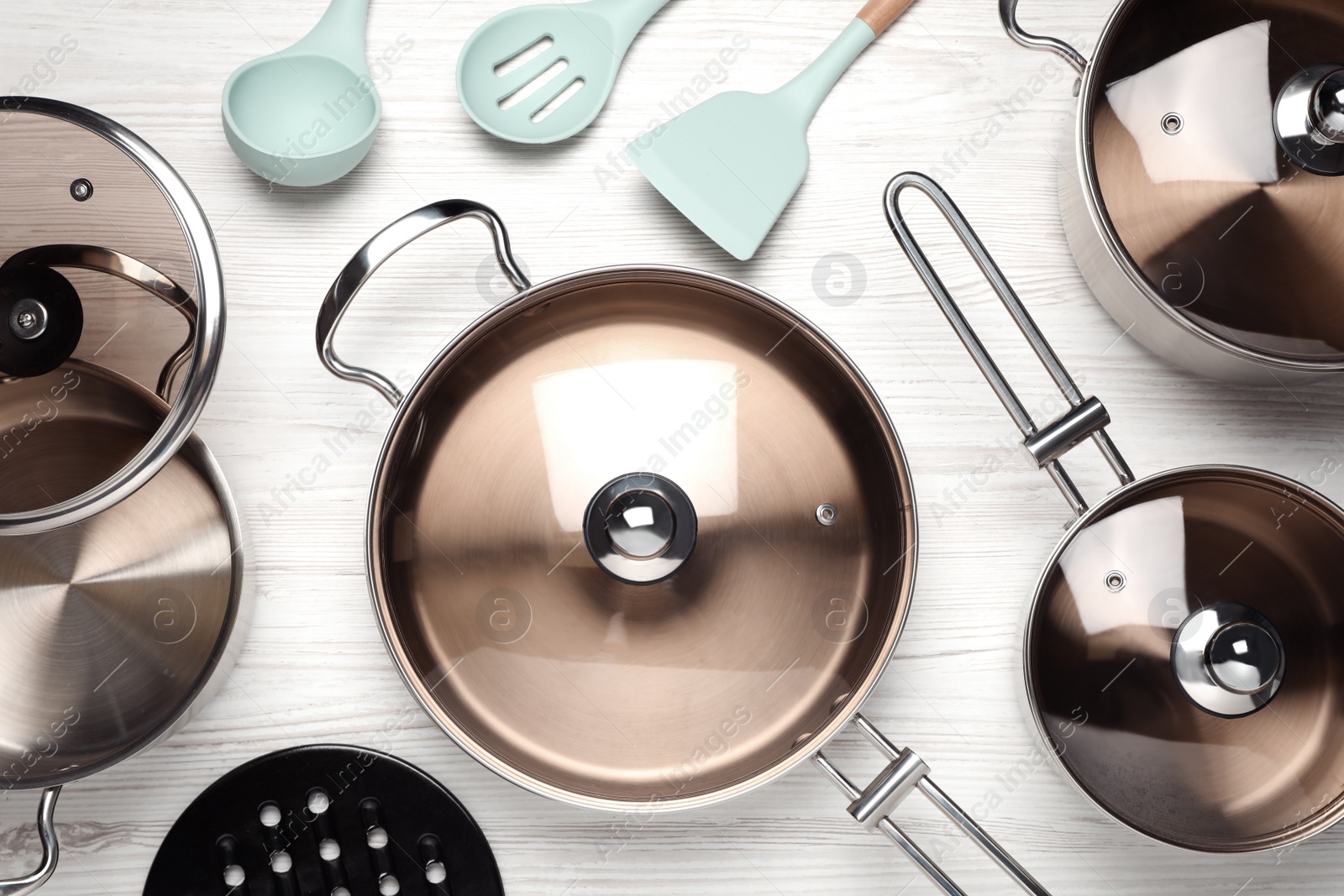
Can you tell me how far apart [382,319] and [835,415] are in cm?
37

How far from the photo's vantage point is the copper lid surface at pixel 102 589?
0.62m

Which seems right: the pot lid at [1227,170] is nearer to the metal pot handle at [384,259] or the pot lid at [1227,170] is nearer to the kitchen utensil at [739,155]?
the kitchen utensil at [739,155]

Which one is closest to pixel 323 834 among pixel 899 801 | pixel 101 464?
pixel 101 464

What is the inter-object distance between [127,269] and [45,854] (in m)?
0.39

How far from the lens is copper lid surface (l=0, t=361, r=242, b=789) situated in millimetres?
625

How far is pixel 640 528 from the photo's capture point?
1.83 ft

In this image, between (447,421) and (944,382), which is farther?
(944,382)

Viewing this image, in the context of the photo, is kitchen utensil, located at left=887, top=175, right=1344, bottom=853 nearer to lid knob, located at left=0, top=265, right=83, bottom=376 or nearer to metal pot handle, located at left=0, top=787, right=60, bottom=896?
lid knob, located at left=0, top=265, right=83, bottom=376

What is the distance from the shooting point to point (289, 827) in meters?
0.66

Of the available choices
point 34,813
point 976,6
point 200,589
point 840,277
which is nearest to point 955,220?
point 840,277

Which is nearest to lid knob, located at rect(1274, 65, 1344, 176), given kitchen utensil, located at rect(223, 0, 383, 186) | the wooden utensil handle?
the wooden utensil handle

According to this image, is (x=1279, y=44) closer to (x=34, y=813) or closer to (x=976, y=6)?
(x=976, y=6)

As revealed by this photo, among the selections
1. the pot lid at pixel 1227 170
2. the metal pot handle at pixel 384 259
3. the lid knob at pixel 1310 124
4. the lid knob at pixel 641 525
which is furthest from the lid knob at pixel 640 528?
the lid knob at pixel 1310 124

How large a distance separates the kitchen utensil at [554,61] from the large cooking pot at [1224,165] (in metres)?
0.30
